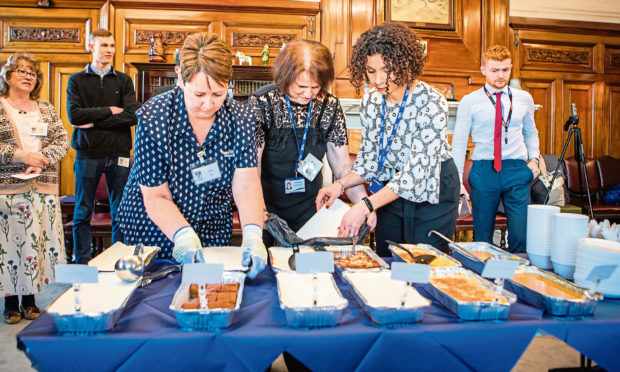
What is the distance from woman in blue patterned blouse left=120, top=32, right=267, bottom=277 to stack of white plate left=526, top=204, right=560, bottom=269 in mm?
787

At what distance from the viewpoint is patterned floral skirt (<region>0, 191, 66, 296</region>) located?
244cm

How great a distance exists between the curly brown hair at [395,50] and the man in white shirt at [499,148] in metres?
1.09

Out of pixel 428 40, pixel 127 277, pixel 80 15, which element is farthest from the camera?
pixel 428 40

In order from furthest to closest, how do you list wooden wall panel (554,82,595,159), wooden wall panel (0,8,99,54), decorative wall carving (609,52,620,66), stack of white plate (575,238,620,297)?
decorative wall carving (609,52,620,66), wooden wall panel (554,82,595,159), wooden wall panel (0,8,99,54), stack of white plate (575,238,620,297)

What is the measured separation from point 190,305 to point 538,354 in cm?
182

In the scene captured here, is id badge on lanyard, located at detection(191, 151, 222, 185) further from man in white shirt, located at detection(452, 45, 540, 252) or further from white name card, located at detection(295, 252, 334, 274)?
man in white shirt, located at detection(452, 45, 540, 252)

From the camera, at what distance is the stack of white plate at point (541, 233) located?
132 centimetres

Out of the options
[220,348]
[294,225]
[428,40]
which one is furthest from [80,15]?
[220,348]

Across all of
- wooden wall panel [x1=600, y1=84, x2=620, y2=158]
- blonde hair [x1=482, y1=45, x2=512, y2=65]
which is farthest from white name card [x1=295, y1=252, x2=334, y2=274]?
wooden wall panel [x1=600, y1=84, x2=620, y2=158]

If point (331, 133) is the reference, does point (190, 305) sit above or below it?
below

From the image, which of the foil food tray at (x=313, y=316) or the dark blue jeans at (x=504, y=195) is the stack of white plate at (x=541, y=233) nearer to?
the foil food tray at (x=313, y=316)

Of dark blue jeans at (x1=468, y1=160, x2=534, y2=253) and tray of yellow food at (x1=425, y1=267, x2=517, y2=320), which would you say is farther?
dark blue jeans at (x1=468, y1=160, x2=534, y2=253)

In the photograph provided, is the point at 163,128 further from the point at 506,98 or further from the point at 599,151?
the point at 599,151

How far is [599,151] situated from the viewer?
5.51 metres
